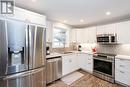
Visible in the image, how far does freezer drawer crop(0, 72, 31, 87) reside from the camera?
2.06 meters

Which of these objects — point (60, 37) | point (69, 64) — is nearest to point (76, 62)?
point (69, 64)

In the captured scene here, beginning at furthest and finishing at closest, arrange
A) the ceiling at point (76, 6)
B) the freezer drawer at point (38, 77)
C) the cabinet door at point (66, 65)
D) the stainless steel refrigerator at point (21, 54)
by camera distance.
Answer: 1. the cabinet door at point (66, 65)
2. the freezer drawer at point (38, 77)
3. the ceiling at point (76, 6)
4. the stainless steel refrigerator at point (21, 54)

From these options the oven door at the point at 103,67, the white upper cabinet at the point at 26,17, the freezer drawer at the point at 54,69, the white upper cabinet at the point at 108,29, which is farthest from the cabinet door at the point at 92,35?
the white upper cabinet at the point at 26,17

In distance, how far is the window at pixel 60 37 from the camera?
4.59 m

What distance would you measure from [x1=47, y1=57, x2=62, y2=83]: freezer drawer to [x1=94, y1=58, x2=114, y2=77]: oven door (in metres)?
1.67

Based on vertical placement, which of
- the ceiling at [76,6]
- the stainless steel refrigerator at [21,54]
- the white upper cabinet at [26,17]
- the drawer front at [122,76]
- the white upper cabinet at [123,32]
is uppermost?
the ceiling at [76,6]

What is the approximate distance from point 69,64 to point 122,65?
207 centimetres

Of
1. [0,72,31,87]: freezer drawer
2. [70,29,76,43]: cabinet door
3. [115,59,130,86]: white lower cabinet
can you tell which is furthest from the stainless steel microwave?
[0,72,31,87]: freezer drawer

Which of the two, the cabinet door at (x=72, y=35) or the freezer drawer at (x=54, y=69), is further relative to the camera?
the cabinet door at (x=72, y=35)

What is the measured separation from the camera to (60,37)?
504 cm

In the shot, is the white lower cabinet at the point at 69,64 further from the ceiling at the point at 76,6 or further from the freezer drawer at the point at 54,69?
the ceiling at the point at 76,6

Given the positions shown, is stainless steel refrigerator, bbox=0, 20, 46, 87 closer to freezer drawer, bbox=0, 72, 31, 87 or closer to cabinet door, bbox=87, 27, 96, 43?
freezer drawer, bbox=0, 72, 31, 87

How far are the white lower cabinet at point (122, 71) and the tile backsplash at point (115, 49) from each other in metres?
0.76

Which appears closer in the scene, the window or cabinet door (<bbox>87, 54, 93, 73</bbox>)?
cabinet door (<bbox>87, 54, 93, 73</bbox>)
